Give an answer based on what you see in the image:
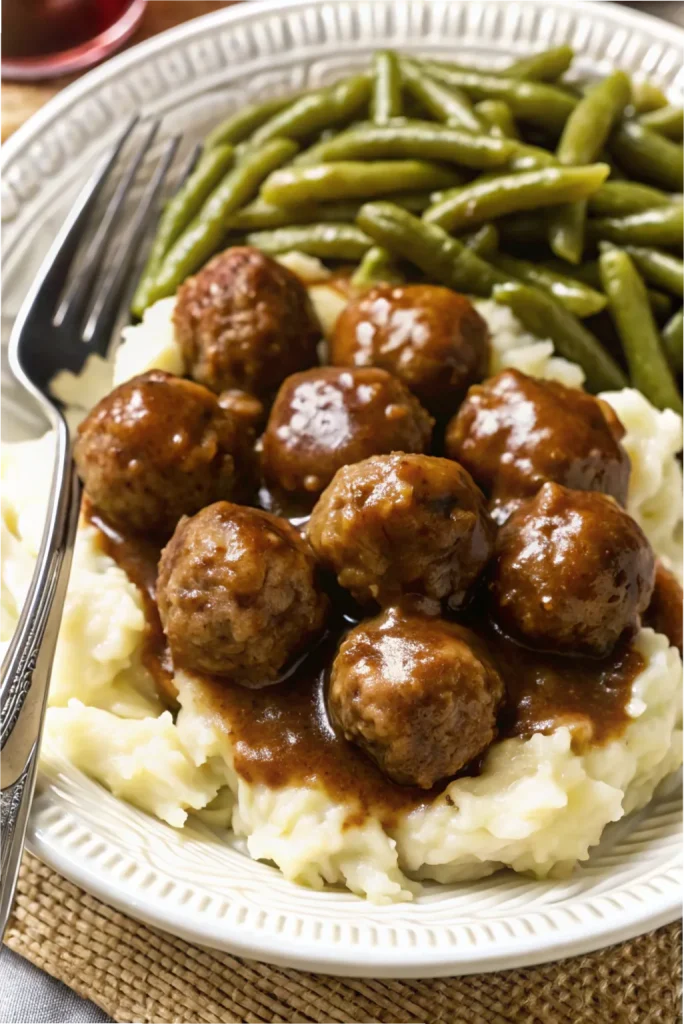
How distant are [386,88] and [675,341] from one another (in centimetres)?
209

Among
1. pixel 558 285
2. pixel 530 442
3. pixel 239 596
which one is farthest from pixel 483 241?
pixel 239 596

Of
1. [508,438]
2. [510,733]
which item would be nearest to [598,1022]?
[510,733]

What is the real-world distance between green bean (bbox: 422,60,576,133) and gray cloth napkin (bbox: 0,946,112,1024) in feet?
15.4

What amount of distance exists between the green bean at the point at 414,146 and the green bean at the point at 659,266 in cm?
73

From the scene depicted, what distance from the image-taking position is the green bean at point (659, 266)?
5.00 metres

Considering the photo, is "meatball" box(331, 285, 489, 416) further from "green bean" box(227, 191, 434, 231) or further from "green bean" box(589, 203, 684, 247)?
"green bean" box(589, 203, 684, 247)

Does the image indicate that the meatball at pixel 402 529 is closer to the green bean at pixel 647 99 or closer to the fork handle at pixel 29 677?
the fork handle at pixel 29 677

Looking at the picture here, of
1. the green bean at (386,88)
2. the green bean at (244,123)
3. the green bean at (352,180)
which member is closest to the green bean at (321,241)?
the green bean at (352,180)

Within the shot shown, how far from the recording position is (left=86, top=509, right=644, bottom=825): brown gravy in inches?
137

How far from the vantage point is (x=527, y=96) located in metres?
5.46

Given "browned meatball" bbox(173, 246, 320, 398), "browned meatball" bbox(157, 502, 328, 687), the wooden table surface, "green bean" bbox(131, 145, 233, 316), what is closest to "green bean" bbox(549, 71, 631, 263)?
"browned meatball" bbox(173, 246, 320, 398)

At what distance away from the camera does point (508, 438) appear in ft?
13.2

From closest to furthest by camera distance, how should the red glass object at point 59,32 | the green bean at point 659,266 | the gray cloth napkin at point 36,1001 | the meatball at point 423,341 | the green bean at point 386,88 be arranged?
the gray cloth napkin at point 36,1001, the meatball at point 423,341, the green bean at point 659,266, the green bean at point 386,88, the red glass object at point 59,32

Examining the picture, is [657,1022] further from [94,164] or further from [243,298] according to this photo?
[94,164]
